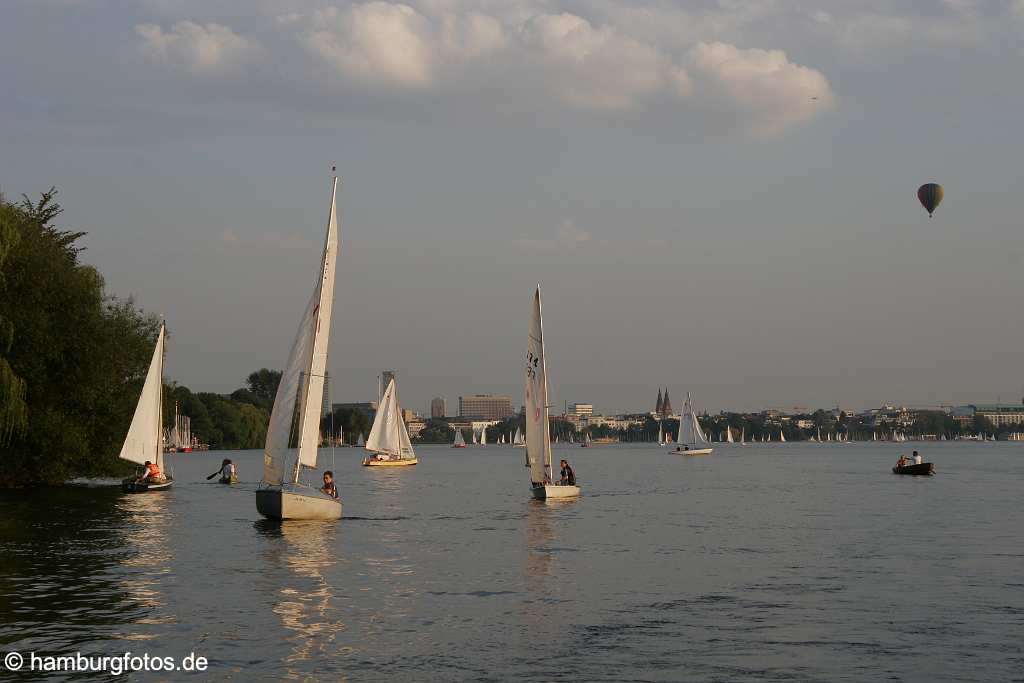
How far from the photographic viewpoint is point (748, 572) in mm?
32656

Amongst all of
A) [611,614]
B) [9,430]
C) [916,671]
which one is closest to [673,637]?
[611,614]

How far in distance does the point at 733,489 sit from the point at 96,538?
55089 mm

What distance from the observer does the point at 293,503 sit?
43500mm

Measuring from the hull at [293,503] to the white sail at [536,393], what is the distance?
16273mm

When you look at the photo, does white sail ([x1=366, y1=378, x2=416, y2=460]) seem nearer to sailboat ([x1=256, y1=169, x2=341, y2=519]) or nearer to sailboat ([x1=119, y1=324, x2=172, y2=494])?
sailboat ([x1=119, y1=324, x2=172, y2=494])

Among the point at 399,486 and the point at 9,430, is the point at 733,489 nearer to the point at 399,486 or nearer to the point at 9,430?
the point at 399,486

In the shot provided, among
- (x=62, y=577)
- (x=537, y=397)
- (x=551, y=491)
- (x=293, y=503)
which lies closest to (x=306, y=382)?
(x=293, y=503)

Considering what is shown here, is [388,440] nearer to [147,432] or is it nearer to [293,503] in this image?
[147,432]

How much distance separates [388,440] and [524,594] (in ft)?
348

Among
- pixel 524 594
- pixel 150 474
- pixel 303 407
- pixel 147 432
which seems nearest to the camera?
pixel 524 594

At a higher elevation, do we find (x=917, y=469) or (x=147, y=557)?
(x=147, y=557)

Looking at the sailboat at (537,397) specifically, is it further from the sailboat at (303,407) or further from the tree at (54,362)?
the tree at (54,362)

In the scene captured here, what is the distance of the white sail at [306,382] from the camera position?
42.6 m

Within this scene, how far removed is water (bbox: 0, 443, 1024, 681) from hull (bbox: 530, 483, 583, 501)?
260 inches
